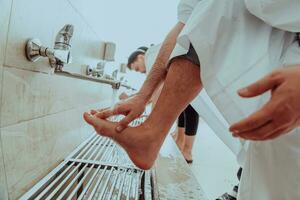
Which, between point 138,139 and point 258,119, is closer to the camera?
point 258,119

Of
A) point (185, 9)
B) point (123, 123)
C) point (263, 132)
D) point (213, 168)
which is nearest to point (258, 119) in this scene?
point (263, 132)

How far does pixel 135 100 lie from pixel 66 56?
0.22 m

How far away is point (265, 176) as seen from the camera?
568mm

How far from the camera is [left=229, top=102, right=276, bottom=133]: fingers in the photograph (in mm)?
361

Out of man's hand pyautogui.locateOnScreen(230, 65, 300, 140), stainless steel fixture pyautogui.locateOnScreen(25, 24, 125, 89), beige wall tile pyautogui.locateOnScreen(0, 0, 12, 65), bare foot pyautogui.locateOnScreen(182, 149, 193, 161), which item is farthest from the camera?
bare foot pyautogui.locateOnScreen(182, 149, 193, 161)

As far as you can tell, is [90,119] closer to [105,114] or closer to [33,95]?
[105,114]

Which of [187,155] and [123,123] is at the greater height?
[123,123]

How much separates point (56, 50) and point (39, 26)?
0.08 metres

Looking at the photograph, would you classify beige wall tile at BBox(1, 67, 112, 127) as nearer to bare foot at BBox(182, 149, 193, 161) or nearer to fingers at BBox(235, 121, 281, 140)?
fingers at BBox(235, 121, 281, 140)

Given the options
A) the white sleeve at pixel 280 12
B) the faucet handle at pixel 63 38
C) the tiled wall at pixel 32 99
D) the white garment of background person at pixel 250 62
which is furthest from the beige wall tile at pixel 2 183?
the white sleeve at pixel 280 12

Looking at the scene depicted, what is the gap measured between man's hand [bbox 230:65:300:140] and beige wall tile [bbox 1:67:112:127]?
464 mm

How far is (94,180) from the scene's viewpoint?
0.79 m

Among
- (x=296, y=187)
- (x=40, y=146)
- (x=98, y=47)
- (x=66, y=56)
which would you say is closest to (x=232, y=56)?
(x=296, y=187)

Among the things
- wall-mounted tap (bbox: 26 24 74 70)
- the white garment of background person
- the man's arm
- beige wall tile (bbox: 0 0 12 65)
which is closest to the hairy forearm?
the man's arm
